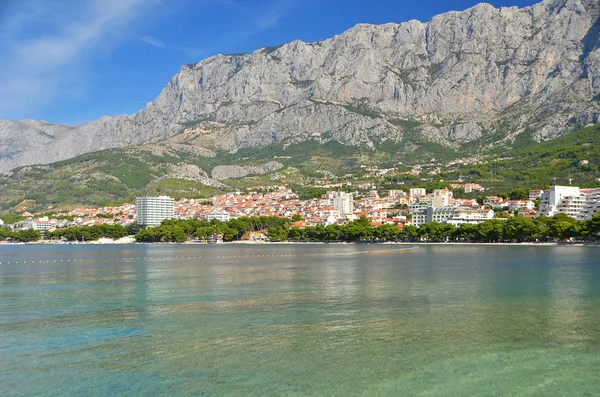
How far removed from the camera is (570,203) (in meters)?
107

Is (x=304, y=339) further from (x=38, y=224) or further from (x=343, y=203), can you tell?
(x=38, y=224)

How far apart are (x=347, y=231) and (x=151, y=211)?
67406 millimetres

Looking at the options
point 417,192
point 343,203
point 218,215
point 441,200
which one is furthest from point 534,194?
point 218,215

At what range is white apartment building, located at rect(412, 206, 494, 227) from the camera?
372ft

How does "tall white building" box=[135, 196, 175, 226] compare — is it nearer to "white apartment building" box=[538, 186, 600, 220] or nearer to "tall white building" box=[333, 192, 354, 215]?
"tall white building" box=[333, 192, 354, 215]

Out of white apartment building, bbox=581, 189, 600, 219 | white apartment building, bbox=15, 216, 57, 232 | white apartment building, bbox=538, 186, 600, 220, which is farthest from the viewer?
white apartment building, bbox=15, 216, 57, 232

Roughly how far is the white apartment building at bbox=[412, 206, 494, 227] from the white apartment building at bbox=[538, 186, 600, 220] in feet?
36.0

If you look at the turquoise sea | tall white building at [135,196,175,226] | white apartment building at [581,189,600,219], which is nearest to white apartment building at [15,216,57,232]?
tall white building at [135,196,175,226]

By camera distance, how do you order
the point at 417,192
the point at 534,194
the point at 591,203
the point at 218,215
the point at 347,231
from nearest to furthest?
1. the point at 591,203
2. the point at 347,231
3. the point at 534,194
4. the point at 218,215
5. the point at 417,192

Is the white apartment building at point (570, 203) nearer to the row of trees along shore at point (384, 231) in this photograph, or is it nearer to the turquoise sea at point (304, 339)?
the row of trees along shore at point (384, 231)

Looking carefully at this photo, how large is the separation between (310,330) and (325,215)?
115 metres

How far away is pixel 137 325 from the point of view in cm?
2111

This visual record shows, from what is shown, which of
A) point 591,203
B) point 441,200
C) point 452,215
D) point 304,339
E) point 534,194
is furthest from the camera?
point 441,200

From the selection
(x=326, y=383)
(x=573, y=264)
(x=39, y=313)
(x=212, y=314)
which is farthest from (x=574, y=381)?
(x=573, y=264)
